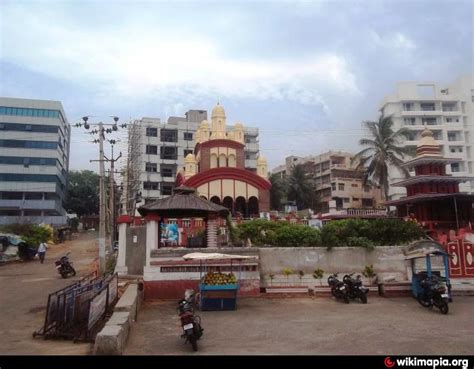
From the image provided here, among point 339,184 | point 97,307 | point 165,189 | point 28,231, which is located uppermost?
point 339,184

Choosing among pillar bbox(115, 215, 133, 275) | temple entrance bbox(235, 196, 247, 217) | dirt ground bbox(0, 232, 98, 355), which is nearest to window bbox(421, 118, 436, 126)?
temple entrance bbox(235, 196, 247, 217)

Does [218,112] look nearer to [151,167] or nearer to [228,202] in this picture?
[228,202]

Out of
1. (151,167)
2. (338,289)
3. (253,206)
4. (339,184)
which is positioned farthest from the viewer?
(339,184)

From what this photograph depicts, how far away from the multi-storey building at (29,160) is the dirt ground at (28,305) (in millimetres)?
28021

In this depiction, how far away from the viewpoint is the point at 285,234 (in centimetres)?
1688

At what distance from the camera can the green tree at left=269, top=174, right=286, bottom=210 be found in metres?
54.1

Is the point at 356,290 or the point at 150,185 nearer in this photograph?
the point at 356,290

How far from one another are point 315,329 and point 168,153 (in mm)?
48722

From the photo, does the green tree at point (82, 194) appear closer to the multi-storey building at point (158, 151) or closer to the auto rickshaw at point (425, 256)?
the multi-storey building at point (158, 151)

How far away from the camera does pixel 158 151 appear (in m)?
56.0

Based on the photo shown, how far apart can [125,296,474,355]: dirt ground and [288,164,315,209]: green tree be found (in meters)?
41.6

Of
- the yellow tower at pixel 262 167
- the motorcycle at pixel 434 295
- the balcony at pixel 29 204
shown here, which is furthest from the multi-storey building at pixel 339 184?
the motorcycle at pixel 434 295

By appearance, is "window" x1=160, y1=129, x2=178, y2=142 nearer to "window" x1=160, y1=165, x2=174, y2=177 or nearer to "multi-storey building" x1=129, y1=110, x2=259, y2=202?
"multi-storey building" x1=129, y1=110, x2=259, y2=202

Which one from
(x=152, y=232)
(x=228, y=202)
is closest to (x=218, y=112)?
(x=228, y=202)
